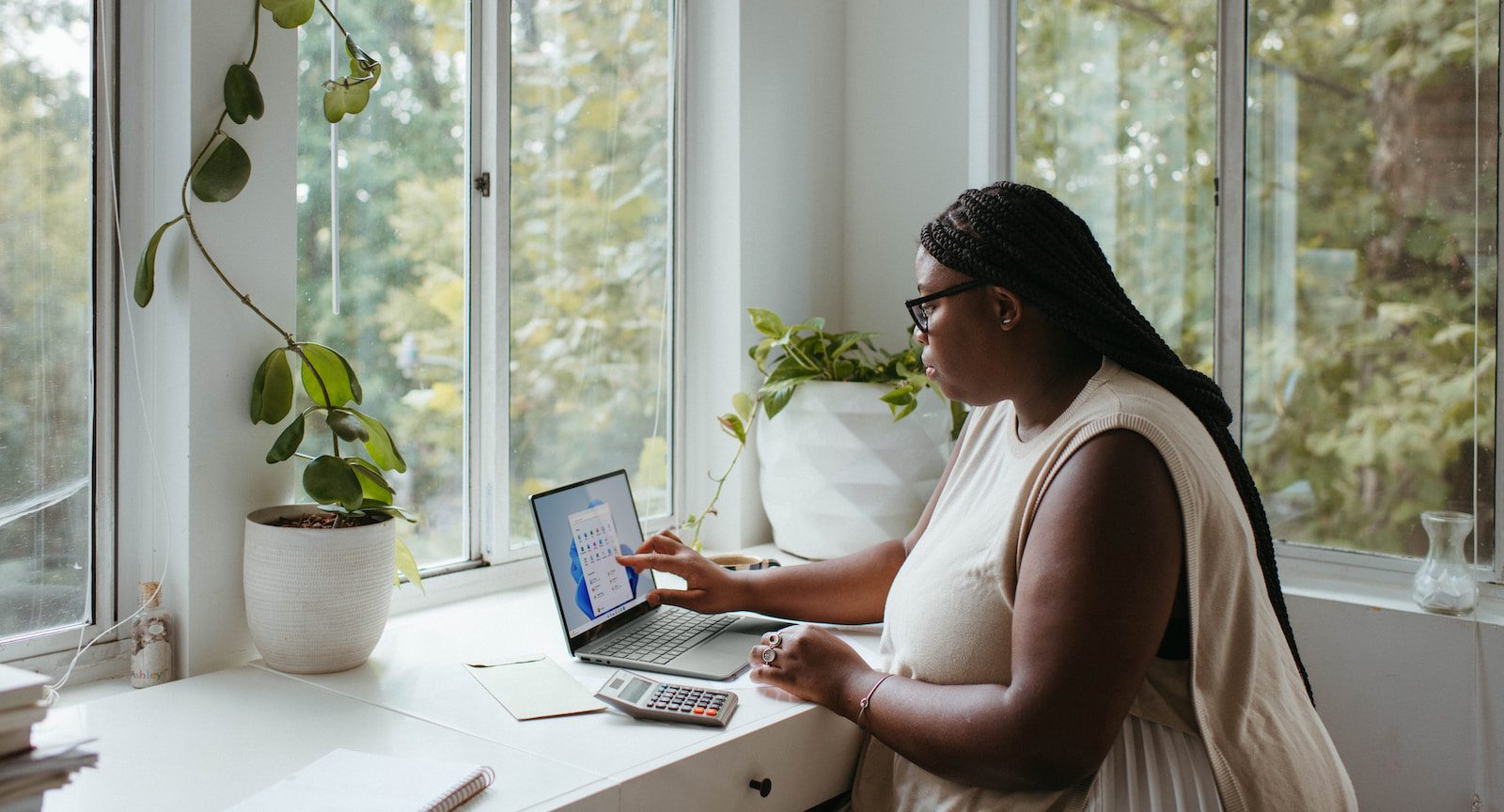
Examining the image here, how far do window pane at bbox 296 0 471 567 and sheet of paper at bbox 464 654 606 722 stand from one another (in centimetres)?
46

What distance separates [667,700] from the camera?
1.30 meters

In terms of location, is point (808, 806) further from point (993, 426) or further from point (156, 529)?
point (156, 529)

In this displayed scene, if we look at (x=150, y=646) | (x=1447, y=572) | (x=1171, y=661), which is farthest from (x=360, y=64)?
(x=1447, y=572)

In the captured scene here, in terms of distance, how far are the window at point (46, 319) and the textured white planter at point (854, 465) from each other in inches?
47.6

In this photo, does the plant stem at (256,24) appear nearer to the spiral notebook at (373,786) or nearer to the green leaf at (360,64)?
the green leaf at (360,64)

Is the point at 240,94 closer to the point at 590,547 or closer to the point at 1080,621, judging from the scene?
the point at 590,547

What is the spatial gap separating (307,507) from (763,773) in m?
0.74

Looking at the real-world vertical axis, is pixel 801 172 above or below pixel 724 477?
above

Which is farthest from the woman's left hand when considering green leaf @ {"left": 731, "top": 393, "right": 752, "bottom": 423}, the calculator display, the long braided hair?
green leaf @ {"left": 731, "top": 393, "right": 752, "bottom": 423}

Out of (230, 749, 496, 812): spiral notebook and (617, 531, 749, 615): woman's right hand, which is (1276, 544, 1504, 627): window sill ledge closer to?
(617, 531, 749, 615): woman's right hand

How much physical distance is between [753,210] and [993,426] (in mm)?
976

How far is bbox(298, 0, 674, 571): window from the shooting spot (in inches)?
67.1

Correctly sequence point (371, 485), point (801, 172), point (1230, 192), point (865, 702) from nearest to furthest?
1. point (865, 702)
2. point (371, 485)
3. point (1230, 192)
4. point (801, 172)

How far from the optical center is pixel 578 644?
1506 mm
